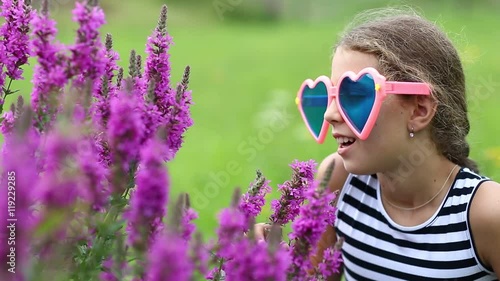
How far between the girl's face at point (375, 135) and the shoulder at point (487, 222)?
0.31 meters

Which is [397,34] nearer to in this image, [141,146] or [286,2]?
[141,146]

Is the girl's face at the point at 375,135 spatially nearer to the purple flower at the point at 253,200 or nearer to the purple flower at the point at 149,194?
the purple flower at the point at 253,200

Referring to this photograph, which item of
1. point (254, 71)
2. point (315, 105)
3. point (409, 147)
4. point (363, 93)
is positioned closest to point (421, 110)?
point (409, 147)

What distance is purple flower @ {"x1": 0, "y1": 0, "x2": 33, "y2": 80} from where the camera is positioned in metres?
1.80

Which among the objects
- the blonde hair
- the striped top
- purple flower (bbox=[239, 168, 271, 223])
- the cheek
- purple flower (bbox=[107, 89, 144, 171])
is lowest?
the striped top

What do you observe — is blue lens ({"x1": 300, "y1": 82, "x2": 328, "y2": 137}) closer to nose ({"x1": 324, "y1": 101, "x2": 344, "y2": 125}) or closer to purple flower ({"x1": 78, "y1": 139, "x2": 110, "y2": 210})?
nose ({"x1": 324, "y1": 101, "x2": 344, "y2": 125})

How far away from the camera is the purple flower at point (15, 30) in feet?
5.90

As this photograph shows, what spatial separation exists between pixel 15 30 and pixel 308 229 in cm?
89

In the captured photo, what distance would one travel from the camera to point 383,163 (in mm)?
2492

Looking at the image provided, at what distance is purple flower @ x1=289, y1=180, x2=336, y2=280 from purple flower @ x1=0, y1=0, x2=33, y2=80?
830mm

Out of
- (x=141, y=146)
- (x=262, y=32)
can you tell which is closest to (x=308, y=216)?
(x=141, y=146)

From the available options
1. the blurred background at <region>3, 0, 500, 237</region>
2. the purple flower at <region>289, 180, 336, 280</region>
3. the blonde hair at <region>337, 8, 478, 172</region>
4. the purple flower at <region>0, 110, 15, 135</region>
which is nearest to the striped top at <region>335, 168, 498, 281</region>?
the blonde hair at <region>337, 8, 478, 172</region>

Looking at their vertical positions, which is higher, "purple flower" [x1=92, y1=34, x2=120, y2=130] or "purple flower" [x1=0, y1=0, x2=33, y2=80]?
"purple flower" [x1=0, y1=0, x2=33, y2=80]

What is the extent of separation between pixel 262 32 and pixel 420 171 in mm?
16103
